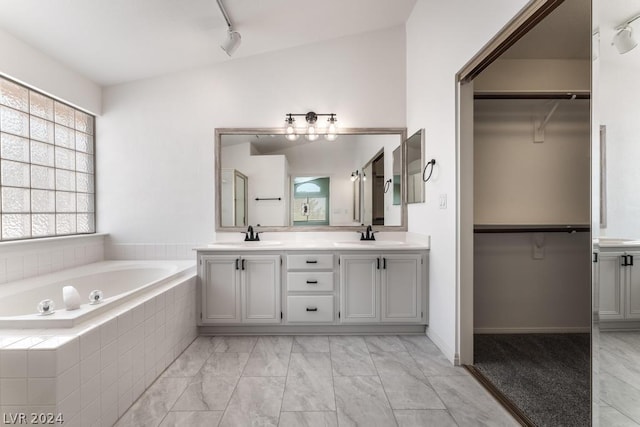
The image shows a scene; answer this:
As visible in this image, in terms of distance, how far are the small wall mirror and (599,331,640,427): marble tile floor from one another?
5.59 feet

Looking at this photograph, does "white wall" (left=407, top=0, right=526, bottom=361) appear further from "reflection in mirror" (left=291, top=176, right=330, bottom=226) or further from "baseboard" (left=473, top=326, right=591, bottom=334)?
"reflection in mirror" (left=291, top=176, right=330, bottom=226)

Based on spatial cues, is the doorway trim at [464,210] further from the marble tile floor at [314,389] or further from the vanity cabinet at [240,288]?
the vanity cabinet at [240,288]

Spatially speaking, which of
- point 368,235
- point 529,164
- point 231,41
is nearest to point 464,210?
point 529,164

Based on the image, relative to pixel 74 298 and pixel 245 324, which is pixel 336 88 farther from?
pixel 74 298

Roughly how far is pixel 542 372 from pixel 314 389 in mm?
1520

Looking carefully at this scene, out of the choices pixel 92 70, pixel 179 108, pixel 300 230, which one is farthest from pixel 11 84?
pixel 300 230

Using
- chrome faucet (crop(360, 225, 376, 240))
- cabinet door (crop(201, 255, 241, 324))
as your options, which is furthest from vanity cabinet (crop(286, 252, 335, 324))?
chrome faucet (crop(360, 225, 376, 240))

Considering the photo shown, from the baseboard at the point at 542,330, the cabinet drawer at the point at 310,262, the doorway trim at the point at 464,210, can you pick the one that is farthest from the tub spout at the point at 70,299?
the baseboard at the point at 542,330

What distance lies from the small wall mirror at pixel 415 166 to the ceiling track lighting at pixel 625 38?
160cm

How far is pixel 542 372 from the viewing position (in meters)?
1.95

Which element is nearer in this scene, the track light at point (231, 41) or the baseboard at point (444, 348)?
the baseboard at point (444, 348)

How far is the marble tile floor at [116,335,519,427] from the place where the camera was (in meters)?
1.55

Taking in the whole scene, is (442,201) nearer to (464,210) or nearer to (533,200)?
(464,210)

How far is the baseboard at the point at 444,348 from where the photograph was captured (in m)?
2.06
